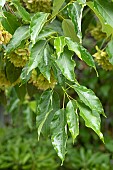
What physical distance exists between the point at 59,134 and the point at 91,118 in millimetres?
83

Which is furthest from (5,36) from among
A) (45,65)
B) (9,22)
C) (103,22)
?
(103,22)

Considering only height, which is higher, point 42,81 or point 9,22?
point 9,22

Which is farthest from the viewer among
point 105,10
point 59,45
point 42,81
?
point 42,81

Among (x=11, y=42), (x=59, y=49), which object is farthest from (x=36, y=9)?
(x=59, y=49)

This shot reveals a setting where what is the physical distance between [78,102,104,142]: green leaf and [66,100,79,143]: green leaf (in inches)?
0.6

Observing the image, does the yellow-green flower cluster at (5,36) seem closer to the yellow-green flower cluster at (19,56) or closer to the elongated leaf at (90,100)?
the yellow-green flower cluster at (19,56)

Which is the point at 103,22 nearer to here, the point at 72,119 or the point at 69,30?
the point at 69,30

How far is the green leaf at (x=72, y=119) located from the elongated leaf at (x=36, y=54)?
131 millimetres

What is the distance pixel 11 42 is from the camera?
3.27 feet

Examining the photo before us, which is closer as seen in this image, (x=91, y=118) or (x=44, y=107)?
(x=91, y=118)

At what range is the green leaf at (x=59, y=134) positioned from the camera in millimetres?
927

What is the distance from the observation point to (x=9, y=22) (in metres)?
1.02

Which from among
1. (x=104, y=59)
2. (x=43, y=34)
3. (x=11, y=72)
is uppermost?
(x=43, y=34)

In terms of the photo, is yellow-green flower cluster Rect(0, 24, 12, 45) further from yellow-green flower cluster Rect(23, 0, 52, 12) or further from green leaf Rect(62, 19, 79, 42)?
yellow-green flower cluster Rect(23, 0, 52, 12)
